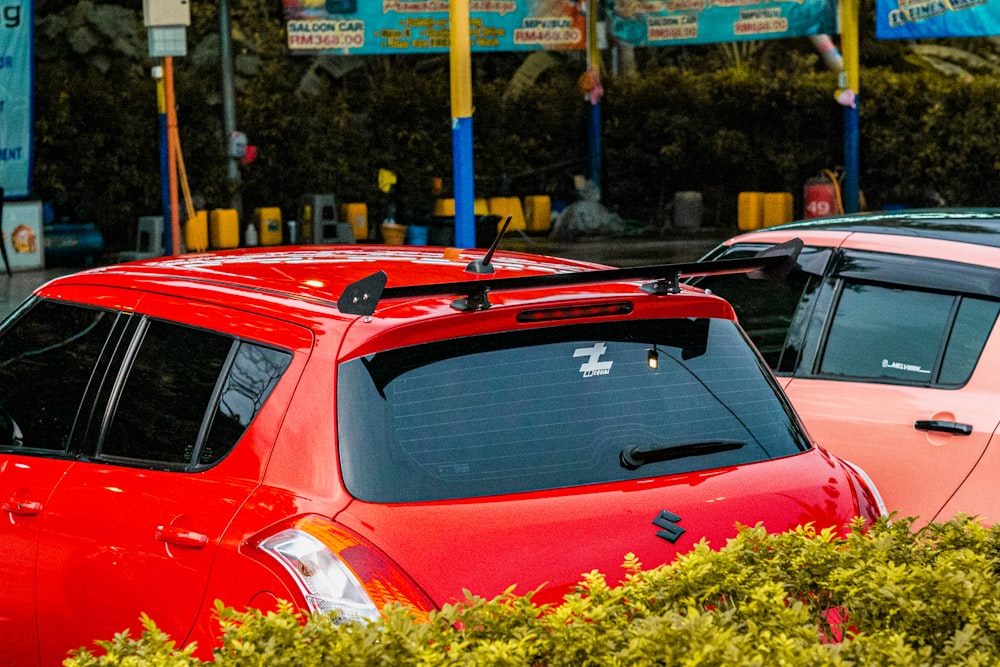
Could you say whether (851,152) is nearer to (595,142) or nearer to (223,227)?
(595,142)

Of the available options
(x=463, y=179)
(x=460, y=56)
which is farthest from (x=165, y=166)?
(x=460, y=56)

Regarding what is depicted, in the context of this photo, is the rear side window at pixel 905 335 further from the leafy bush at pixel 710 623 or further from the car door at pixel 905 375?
the leafy bush at pixel 710 623

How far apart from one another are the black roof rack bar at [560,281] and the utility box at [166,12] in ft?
41.8

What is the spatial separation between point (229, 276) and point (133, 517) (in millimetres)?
802

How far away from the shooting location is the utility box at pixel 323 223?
78.8ft

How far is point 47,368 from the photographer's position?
15.1 feet

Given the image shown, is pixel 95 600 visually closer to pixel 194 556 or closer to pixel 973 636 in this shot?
pixel 194 556

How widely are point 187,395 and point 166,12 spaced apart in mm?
12733

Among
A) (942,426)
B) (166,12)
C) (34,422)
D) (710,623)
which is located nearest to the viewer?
(710,623)

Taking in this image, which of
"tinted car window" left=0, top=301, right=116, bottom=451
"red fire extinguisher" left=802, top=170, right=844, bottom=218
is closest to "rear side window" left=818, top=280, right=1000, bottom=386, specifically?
"tinted car window" left=0, top=301, right=116, bottom=451

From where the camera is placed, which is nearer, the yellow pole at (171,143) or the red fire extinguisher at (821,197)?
the yellow pole at (171,143)

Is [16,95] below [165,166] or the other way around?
the other way around

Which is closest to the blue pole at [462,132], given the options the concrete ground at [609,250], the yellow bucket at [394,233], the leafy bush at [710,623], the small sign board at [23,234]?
the concrete ground at [609,250]

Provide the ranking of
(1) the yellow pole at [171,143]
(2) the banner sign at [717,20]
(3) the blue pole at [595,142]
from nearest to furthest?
1. (1) the yellow pole at [171,143]
2. (2) the banner sign at [717,20]
3. (3) the blue pole at [595,142]
